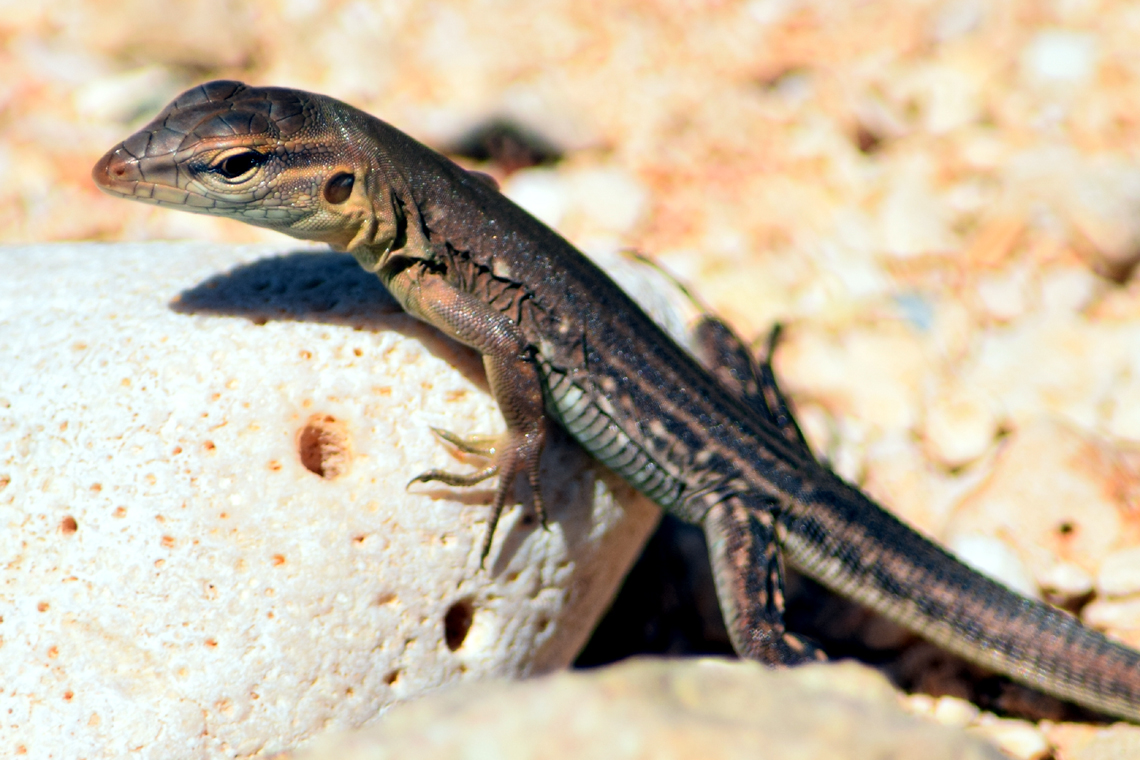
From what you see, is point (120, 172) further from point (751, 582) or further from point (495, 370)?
point (751, 582)

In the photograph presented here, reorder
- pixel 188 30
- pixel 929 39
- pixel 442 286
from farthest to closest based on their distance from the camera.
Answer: pixel 929 39 < pixel 188 30 < pixel 442 286

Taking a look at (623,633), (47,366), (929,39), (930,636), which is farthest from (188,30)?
(930,636)

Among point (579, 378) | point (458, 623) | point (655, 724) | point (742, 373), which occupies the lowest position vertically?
point (458, 623)

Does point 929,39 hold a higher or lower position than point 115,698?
higher

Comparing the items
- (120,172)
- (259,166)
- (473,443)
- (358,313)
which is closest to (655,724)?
(473,443)

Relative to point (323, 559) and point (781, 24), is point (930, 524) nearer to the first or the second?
point (323, 559)
